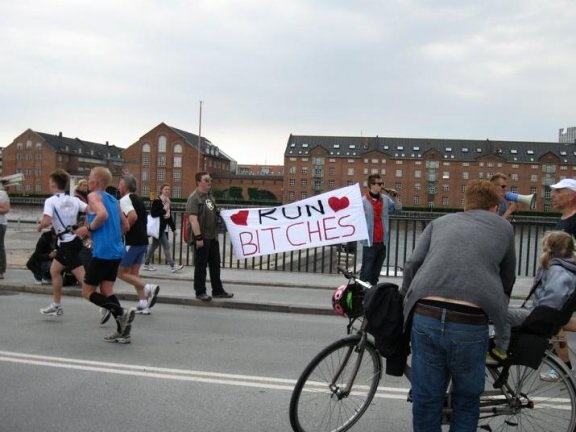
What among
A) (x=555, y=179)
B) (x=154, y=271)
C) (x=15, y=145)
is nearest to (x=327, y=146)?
(x=555, y=179)

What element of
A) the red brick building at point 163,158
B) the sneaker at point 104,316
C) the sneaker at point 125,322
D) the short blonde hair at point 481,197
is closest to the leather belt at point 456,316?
the short blonde hair at point 481,197

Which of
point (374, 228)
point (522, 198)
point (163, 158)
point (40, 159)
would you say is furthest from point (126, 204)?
point (40, 159)

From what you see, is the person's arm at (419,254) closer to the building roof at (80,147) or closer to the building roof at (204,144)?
the building roof at (204,144)

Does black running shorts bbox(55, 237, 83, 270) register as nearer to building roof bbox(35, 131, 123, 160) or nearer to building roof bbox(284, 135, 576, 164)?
building roof bbox(284, 135, 576, 164)

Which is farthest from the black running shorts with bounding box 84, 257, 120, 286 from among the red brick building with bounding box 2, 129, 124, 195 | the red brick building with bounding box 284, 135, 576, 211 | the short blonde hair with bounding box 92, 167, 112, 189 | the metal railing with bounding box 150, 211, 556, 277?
the red brick building with bounding box 2, 129, 124, 195

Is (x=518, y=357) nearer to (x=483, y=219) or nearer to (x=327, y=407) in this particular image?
(x=483, y=219)

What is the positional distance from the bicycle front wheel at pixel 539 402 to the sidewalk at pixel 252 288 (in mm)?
4785

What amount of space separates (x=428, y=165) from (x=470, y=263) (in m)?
115

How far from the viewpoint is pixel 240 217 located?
31.2 feet

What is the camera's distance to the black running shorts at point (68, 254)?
25.4 ft

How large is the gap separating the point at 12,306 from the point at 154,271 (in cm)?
359

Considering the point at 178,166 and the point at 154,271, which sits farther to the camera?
the point at 178,166

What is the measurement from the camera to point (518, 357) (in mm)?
3752

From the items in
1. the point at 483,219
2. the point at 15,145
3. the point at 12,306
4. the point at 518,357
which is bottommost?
the point at 12,306
